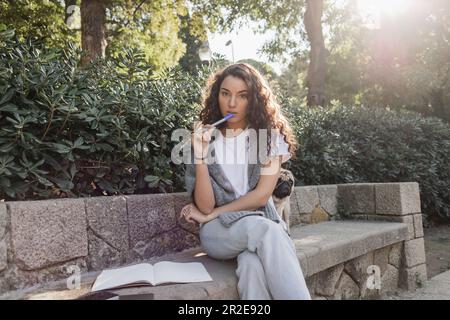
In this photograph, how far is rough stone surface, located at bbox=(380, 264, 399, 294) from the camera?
137 inches

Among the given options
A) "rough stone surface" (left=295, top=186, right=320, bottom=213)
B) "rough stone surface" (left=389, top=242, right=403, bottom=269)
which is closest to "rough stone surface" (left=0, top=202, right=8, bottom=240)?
"rough stone surface" (left=295, top=186, right=320, bottom=213)

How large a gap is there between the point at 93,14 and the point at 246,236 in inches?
241

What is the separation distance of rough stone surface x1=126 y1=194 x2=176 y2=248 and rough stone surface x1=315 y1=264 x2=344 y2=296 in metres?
1.06

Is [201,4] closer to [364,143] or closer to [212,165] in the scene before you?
[364,143]

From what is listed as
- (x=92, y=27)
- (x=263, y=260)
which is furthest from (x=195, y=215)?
(x=92, y=27)

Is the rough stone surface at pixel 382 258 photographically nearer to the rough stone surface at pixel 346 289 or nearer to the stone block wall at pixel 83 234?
the rough stone surface at pixel 346 289

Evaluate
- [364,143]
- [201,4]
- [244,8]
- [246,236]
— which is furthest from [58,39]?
[246,236]

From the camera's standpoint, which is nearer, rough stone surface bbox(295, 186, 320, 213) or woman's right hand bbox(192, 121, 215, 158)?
woman's right hand bbox(192, 121, 215, 158)

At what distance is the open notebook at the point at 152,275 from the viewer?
1.82 metres

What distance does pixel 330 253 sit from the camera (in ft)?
8.77

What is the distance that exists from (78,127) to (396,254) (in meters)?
2.83

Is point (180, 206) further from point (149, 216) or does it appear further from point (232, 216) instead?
point (232, 216)

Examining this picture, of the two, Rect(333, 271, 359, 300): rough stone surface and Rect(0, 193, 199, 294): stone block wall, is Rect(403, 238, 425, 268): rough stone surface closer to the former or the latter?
Rect(333, 271, 359, 300): rough stone surface

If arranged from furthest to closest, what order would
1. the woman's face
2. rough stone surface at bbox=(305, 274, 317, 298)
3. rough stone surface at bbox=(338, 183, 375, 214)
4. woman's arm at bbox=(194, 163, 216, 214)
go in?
rough stone surface at bbox=(338, 183, 375, 214) → rough stone surface at bbox=(305, 274, 317, 298) → the woman's face → woman's arm at bbox=(194, 163, 216, 214)
